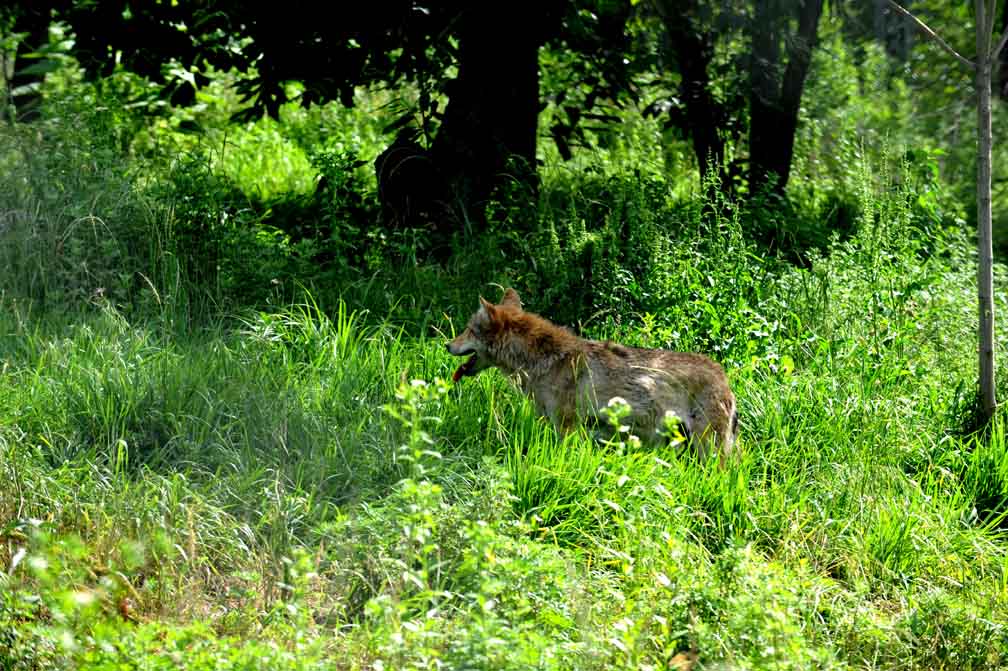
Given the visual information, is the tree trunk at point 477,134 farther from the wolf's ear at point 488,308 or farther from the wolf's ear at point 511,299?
the wolf's ear at point 488,308

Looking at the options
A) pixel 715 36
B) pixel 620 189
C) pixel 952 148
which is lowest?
pixel 952 148

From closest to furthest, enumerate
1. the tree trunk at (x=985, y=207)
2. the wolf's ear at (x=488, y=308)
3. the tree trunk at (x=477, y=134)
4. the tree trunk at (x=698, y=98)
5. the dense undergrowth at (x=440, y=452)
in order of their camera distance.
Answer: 1. the dense undergrowth at (x=440, y=452)
2. the tree trunk at (x=985, y=207)
3. the wolf's ear at (x=488, y=308)
4. the tree trunk at (x=477, y=134)
5. the tree trunk at (x=698, y=98)

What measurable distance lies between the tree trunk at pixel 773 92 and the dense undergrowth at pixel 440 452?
1.37 metres

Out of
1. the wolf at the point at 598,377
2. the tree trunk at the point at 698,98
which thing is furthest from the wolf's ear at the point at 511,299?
the tree trunk at the point at 698,98

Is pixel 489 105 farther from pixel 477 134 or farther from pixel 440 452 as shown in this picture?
pixel 440 452

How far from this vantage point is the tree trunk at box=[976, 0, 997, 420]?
7293 millimetres

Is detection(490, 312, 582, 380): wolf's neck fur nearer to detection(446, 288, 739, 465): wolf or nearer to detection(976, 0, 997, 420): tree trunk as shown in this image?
detection(446, 288, 739, 465): wolf

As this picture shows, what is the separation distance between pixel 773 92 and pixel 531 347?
545 cm

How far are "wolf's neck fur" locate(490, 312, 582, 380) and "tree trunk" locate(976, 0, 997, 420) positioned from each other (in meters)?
2.46

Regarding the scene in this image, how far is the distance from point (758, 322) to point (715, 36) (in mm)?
4097

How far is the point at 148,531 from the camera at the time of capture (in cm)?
567

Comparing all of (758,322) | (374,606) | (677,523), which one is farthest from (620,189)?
(374,606)

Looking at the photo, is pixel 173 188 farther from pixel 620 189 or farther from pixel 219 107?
pixel 219 107

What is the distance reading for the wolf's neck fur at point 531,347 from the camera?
7434 millimetres
